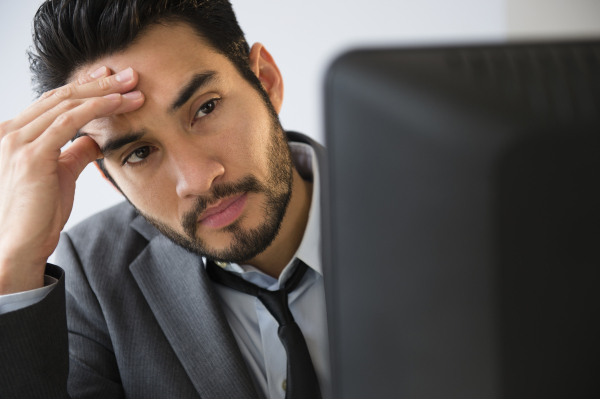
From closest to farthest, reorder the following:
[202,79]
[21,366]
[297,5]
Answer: [21,366] → [202,79] → [297,5]

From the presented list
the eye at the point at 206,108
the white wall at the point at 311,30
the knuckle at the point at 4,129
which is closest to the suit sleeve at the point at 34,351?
the knuckle at the point at 4,129

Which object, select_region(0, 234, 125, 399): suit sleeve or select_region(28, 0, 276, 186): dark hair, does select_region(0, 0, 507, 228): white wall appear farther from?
select_region(0, 234, 125, 399): suit sleeve

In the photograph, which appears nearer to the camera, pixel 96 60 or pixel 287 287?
pixel 96 60

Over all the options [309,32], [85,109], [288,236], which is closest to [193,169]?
[85,109]

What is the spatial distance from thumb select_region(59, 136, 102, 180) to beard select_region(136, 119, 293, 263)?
0.66ft

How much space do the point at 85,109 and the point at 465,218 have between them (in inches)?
35.2

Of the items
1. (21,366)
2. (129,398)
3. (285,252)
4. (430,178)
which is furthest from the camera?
(285,252)

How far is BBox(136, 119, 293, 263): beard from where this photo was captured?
1.13 m

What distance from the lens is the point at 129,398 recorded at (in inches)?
49.2

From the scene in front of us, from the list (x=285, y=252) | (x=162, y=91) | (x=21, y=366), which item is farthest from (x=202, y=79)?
(x=21, y=366)

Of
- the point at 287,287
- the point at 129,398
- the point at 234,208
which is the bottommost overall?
the point at 129,398

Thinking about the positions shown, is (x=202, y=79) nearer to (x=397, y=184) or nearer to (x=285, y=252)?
(x=285, y=252)

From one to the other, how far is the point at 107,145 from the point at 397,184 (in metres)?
0.94

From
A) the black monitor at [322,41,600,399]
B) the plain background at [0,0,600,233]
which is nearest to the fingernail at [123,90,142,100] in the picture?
the black monitor at [322,41,600,399]
